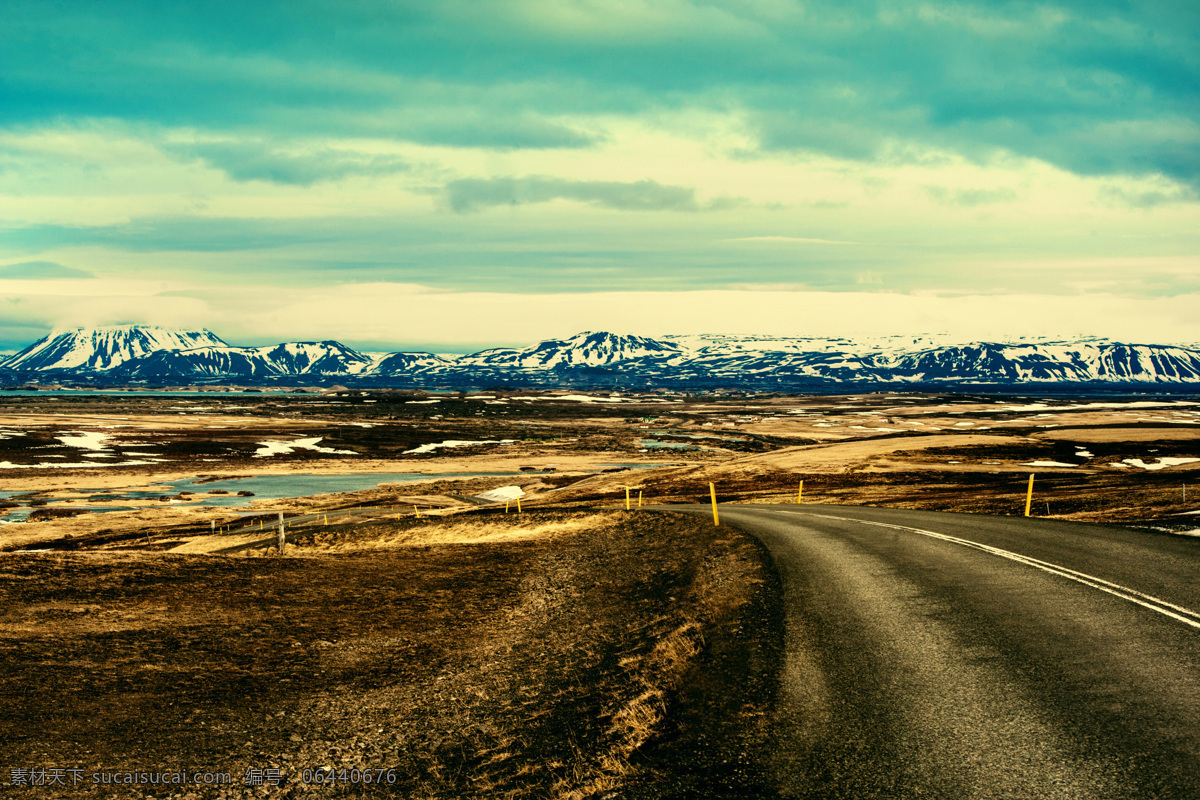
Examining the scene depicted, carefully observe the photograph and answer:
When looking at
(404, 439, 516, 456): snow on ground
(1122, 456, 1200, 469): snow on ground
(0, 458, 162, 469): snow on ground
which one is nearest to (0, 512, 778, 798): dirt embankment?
(1122, 456, 1200, 469): snow on ground

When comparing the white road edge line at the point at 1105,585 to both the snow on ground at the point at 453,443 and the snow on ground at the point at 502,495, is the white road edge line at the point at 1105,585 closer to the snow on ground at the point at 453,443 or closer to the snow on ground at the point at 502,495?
the snow on ground at the point at 502,495

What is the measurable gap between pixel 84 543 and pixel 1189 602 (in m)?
50.3

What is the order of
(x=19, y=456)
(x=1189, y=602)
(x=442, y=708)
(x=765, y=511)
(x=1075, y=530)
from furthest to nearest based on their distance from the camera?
(x=19, y=456)
(x=765, y=511)
(x=1075, y=530)
(x=1189, y=602)
(x=442, y=708)

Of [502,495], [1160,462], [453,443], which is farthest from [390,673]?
[453,443]

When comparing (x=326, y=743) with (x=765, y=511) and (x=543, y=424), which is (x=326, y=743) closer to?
→ (x=765, y=511)

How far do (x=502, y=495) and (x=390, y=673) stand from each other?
187ft

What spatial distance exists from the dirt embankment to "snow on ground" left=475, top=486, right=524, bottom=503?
4673cm

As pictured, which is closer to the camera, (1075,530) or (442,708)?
(442,708)

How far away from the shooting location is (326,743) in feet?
27.4

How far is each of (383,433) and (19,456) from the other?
5853 cm

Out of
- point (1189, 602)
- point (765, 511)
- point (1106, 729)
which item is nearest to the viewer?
point (1106, 729)

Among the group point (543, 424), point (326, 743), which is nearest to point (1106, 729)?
point (326, 743)

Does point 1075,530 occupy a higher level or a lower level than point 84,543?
higher

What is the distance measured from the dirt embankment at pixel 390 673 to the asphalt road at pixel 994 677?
28.6 inches
